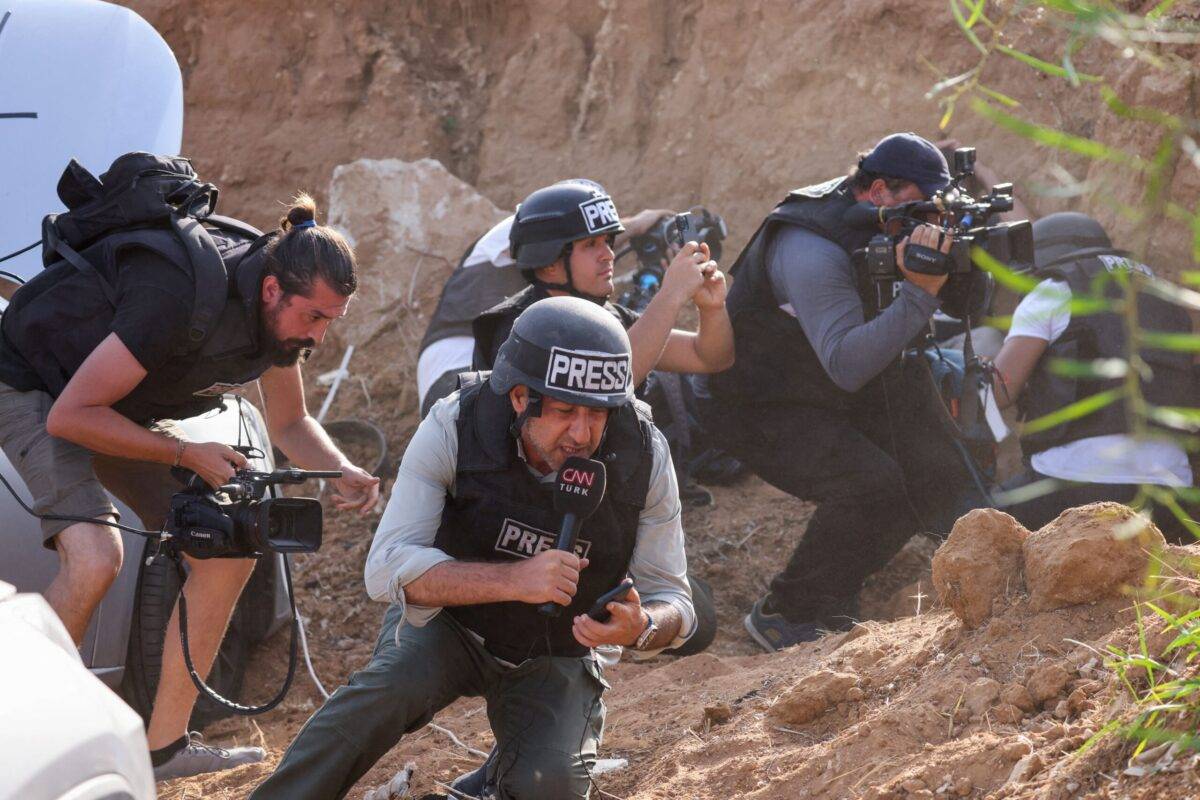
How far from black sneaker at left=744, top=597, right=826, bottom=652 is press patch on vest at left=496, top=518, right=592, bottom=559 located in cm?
207

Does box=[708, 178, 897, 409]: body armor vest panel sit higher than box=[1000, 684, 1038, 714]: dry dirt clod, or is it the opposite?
box=[708, 178, 897, 409]: body armor vest panel

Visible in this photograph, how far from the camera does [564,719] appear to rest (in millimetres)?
3881

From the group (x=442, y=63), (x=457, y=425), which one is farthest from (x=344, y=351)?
(x=457, y=425)

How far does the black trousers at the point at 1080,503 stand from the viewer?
5645mm

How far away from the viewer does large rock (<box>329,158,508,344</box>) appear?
361 inches

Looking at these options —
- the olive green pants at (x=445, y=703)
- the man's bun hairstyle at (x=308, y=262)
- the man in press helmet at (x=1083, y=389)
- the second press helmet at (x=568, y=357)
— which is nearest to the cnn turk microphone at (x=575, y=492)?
the second press helmet at (x=568, y=357)

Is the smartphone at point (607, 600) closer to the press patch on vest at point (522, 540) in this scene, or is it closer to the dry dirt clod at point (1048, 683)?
the press patch on vest at point (522, 540)

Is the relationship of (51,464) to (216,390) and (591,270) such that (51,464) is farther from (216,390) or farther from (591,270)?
(591,270)

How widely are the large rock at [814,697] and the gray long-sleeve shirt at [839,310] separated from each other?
183 cm

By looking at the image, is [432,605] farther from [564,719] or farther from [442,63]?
[442,63]

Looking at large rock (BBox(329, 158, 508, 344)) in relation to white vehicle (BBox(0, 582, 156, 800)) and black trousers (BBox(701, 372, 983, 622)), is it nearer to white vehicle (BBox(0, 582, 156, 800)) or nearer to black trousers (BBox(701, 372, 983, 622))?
black trousers (BBox(701, 372, 983, 622))

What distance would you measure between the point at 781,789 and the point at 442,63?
25.8 ft

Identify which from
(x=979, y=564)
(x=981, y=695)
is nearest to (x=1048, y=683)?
(x=981, y=695)

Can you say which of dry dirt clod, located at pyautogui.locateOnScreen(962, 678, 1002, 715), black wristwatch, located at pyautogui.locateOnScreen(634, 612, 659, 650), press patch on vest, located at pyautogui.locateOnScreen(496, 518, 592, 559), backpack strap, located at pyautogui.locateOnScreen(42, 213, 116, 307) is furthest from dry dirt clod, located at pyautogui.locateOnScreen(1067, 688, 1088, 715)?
backpack strap, located at pyautogui.locateOnScreen(42, 213, 116, 307)
